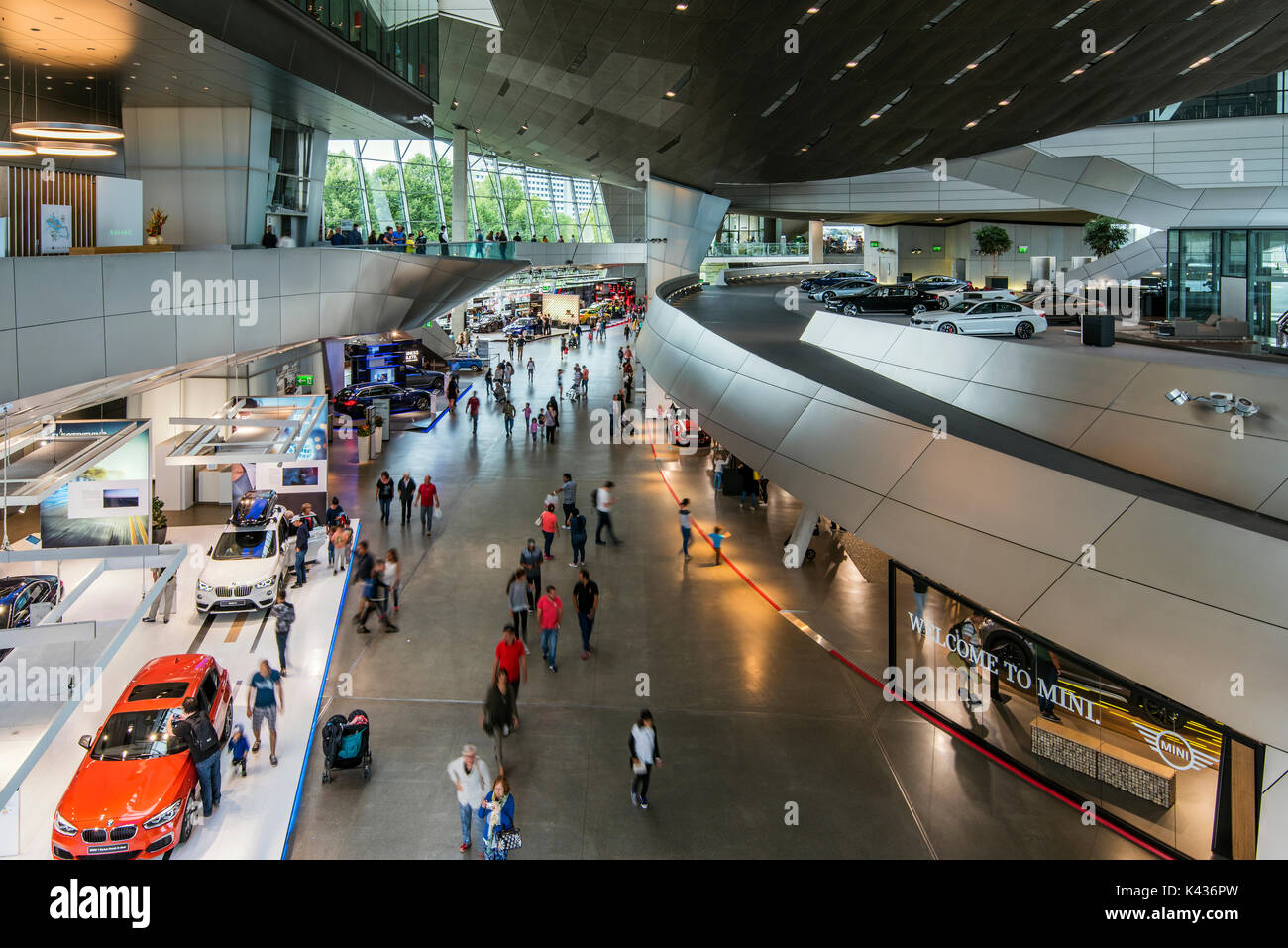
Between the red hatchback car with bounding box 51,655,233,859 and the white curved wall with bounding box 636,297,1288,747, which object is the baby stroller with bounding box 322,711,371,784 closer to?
the red hatchback car with bounding box 51,655,233,859

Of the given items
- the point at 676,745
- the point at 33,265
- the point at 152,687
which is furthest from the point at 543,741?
the point at 33,265

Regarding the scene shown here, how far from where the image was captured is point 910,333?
15.5m

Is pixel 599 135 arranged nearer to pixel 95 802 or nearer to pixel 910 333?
pixel 910 333

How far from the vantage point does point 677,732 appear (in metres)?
10.9

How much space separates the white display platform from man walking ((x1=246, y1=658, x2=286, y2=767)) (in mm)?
210

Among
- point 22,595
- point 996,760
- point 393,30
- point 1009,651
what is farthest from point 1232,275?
point 22,595

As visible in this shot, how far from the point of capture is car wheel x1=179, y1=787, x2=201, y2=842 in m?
8.37

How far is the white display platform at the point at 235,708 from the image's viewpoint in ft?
28.0

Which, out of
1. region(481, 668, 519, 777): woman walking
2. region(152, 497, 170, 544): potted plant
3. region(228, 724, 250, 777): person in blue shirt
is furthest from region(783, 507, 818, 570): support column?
region(152, 497, 170, 544): potted plant

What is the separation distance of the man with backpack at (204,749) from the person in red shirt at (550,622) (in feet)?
16.1

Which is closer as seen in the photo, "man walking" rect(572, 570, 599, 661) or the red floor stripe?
the red floor stripe
